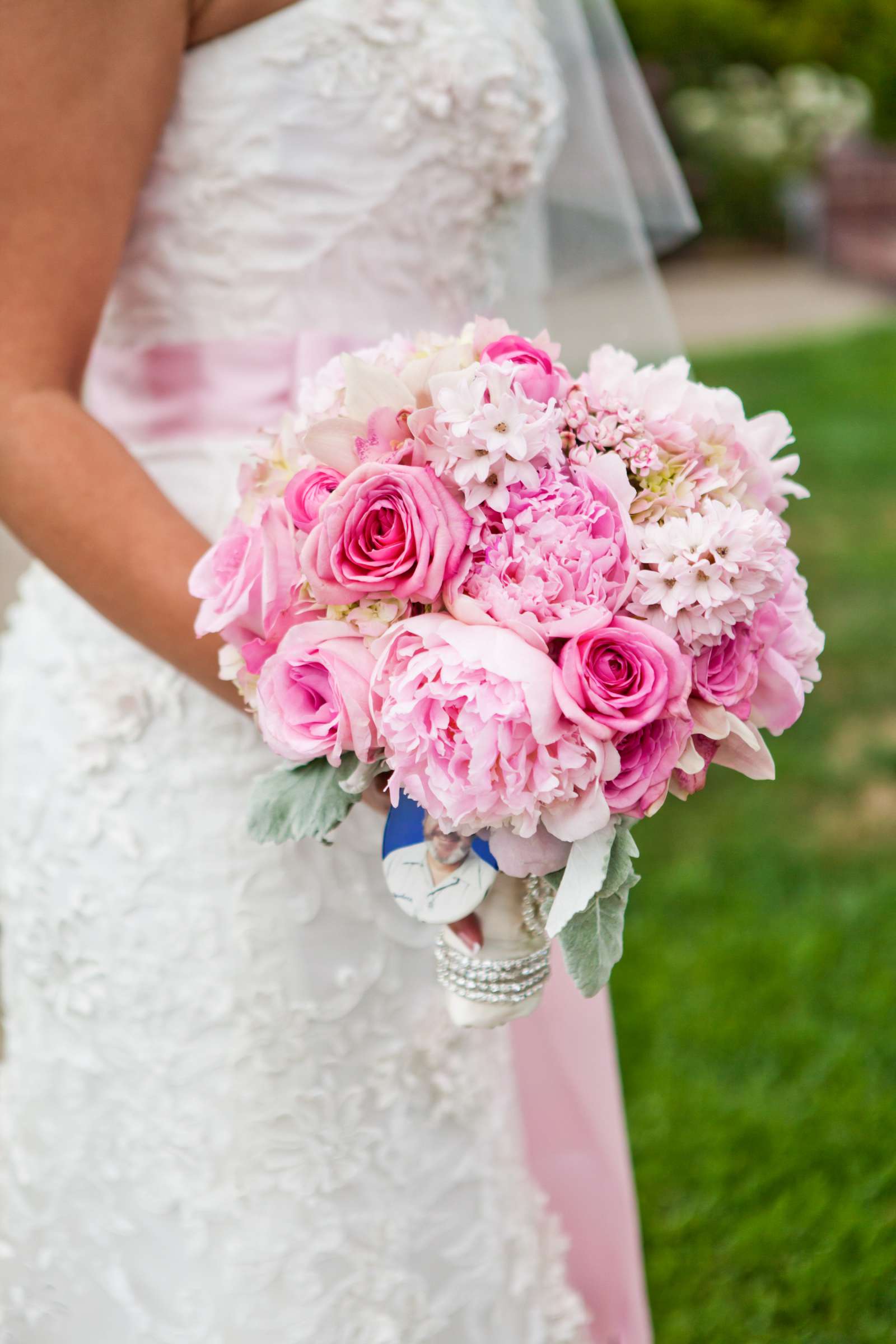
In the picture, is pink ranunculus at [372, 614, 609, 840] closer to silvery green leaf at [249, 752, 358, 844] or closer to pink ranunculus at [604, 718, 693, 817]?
pink ranunculus at [604, 718, 693, 817]

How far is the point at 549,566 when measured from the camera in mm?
1050

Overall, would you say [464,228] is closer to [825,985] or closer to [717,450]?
[717,450]

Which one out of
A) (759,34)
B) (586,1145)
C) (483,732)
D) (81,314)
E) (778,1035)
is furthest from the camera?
(759,34)

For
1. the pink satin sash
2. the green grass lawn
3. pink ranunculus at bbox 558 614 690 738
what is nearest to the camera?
pink ranunculus at bbox 558 614 690 738

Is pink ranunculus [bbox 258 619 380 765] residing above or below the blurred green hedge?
above

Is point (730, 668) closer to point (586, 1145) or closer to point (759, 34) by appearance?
point (586, 1145)

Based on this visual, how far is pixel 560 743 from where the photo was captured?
1.04m

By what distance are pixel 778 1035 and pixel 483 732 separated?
250cm

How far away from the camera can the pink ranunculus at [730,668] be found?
1.10 metres

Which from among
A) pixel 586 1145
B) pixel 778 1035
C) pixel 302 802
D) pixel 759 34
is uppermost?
pixel 302 802

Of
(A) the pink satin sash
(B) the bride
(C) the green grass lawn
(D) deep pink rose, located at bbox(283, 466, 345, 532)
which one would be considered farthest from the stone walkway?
(D) deep pink rose, located at bbox(283, 466, 345, 532)

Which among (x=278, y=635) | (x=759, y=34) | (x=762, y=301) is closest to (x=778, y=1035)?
(x=278, y=635)

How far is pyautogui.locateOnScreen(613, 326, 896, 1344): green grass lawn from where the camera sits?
2592 millimetres

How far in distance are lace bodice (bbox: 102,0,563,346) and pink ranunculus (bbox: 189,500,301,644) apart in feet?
1.63
